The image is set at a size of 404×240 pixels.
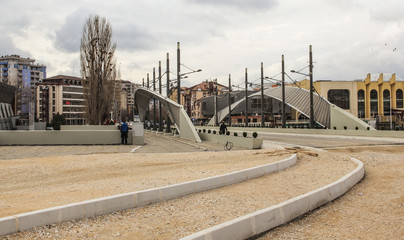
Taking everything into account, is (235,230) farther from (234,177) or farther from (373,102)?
(373,102)

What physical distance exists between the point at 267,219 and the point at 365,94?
9080cm

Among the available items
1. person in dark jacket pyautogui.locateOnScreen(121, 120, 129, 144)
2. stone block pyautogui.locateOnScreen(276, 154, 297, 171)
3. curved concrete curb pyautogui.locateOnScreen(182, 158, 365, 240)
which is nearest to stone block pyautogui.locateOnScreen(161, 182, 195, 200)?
curved concrete curb pyautogui.locateOnScreen(182, 158, 365, 240)

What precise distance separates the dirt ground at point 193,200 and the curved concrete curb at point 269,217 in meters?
0.14

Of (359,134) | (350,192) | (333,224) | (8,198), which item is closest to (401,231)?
(333,224)

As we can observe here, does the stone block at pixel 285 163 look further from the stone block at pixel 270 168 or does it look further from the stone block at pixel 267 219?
the stone block at pixel 267 219

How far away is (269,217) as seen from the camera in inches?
230

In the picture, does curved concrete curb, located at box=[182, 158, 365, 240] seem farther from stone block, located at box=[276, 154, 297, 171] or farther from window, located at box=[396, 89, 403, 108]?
window, located at box=[396, 89, 403, 108]

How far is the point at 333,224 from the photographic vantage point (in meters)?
6.22

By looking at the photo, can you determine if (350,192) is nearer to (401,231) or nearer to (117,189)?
(401,231)

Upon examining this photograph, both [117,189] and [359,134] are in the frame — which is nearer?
[117,189]

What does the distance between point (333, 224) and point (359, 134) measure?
92.7 ft

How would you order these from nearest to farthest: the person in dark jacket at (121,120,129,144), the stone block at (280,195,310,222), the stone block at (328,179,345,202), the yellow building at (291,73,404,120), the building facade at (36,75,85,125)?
the stone block at (280,195,310,222), the stone block at (328,179,345,202), the person in dark jacket at (121,120,129,144), the yellow building at (291,73,404,120), the building facade at (36,75,85,125)

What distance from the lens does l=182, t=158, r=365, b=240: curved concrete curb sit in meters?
4.89

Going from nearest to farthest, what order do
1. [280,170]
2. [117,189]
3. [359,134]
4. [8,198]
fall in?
[8,198]
[117,189]
[280,170]
[359,134]
